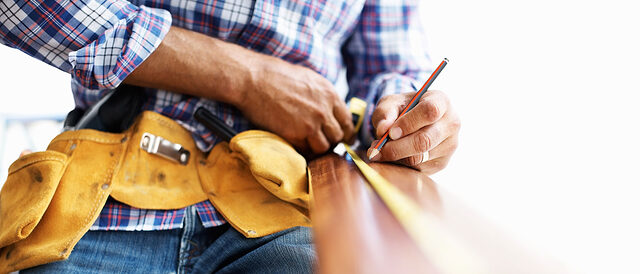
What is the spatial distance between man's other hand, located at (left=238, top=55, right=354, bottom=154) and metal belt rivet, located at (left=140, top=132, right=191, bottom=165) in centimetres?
13

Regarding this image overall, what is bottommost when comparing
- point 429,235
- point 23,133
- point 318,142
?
point 23,133

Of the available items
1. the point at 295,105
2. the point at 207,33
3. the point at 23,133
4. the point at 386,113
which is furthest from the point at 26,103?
the point at 386,113

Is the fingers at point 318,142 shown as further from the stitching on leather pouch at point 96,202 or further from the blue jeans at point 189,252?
the stitching on leather pouch at point 96,202

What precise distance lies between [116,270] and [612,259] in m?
0.87

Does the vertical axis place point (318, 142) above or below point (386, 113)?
below

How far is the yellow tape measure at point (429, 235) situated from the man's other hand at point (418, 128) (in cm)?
16

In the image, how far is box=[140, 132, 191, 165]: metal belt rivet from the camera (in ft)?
2.22

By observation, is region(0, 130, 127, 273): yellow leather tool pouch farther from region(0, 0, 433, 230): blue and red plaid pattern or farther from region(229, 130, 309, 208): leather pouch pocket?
region(229, 130, 309, 208): leather pouch pocket

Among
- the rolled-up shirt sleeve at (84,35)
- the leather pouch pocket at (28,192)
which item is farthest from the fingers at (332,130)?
the leather pouch pocket at (28,192)

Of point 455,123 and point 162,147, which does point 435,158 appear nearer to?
point 455,123

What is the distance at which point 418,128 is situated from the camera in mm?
650

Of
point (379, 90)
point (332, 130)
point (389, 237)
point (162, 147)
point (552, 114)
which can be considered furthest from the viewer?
point (552, 114)

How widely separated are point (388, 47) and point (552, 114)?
1.67 feet

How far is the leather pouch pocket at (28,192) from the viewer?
546 mm
